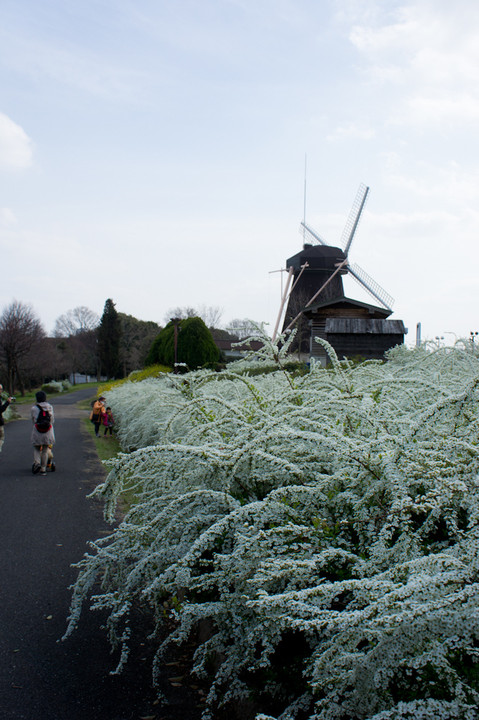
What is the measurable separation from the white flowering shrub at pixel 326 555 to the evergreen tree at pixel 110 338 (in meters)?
66.2

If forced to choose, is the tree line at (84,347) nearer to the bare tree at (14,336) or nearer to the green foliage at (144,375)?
the bare tree at (14,336)

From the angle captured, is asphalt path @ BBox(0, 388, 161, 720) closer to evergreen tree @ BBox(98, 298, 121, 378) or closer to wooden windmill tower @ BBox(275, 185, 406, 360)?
wooden windmill tower @ BBox(275, 185, 406, 360)

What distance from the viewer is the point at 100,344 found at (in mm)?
68688

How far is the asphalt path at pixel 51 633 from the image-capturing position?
3.03m

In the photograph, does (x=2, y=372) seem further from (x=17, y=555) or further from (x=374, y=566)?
(x=374, y=566)

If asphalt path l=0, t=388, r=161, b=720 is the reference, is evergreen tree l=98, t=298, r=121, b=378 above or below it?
above

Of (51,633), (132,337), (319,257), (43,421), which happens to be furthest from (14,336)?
(132,337)

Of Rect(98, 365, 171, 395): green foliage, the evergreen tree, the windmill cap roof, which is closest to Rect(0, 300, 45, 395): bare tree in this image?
Rect(98, 365, 171, 395): green foliage

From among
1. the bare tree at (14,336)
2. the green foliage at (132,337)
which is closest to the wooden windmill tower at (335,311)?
the bare tree at (14,336)

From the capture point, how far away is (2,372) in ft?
123

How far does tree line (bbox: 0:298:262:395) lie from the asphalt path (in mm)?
2616

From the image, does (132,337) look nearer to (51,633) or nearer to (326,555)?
(51,633)

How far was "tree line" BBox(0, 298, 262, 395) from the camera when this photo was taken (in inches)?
1163

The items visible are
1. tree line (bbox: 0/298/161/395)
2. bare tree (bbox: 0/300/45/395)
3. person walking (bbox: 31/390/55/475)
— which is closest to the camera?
person walking (bbox: 31/390/55/475)
